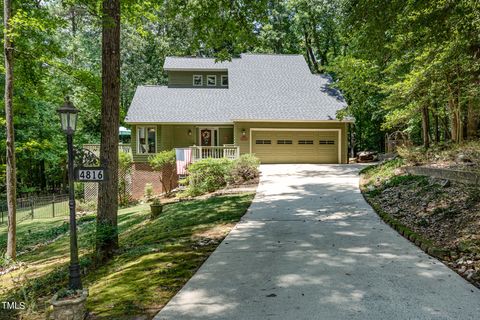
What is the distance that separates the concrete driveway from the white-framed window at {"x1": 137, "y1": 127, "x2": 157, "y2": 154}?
13.5m

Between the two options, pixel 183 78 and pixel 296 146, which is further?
pixel 183 78

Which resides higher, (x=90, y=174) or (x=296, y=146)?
(x=296, y=146)

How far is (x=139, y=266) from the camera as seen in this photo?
16.5ft

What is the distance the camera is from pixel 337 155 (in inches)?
805

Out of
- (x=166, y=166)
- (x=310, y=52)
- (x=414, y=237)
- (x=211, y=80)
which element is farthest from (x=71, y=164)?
(x=310, y=52)

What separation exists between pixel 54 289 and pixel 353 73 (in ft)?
49.6

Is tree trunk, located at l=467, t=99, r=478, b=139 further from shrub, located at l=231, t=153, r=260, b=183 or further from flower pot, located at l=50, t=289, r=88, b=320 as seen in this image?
flower pot, located at l=50, t=289, r=88, b=320

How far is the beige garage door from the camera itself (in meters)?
20.1

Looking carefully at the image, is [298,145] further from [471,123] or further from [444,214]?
[444,214]

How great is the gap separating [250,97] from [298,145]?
159 inches

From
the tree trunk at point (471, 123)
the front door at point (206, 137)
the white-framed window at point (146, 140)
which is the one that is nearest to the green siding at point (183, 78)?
the front door at point (206, 137)

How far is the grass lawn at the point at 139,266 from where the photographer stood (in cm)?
385

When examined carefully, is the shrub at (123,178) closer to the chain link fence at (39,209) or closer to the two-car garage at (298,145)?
the chain link fence at (39,209)

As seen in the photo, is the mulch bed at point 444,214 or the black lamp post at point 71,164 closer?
the black lamp post at point 71,164
